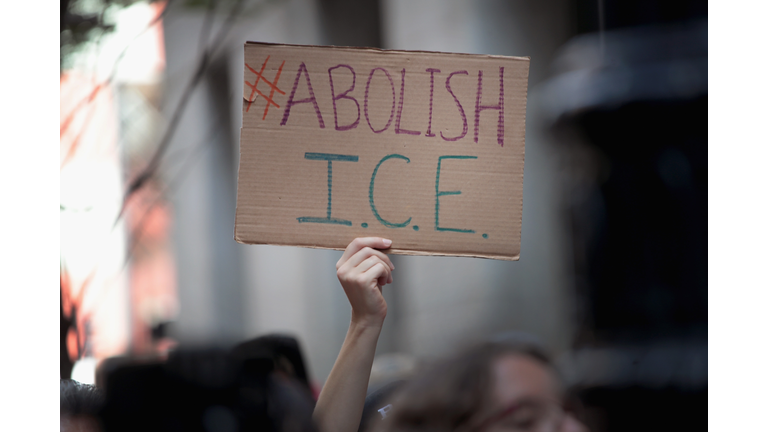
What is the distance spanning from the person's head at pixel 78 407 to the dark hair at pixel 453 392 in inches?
36.6

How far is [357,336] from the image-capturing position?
112 centimetres

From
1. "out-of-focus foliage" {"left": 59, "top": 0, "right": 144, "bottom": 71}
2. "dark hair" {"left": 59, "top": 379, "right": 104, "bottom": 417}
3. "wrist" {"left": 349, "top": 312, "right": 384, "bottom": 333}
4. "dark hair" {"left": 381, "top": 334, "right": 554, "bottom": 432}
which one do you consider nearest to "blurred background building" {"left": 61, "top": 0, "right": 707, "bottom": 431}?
"out-of-focus foliage" {"left": 59, "top": 0, "right": 144, "bottom": 71}

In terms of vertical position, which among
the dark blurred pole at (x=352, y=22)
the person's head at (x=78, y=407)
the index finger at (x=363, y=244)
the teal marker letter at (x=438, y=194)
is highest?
the dark blurred pole at (x=352, y=22)

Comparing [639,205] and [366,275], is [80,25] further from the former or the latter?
[639,205]

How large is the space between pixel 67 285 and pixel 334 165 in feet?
4.40

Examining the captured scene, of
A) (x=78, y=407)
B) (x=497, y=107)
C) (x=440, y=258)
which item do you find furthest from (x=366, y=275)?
(x=440, y=258)

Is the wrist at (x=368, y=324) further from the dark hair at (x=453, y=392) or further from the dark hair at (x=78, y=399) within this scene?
the dark hair at (x=78, y=399)

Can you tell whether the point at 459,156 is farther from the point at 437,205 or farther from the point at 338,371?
the point at 338,371

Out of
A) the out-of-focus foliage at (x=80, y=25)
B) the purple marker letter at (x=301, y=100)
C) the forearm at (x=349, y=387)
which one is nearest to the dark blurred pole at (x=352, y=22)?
the out-of-focus foliage at (x=80, y=25)

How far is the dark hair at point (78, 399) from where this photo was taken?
59.7 inches

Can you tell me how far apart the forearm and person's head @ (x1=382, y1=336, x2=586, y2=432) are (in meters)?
0.08

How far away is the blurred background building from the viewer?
7.55 feet

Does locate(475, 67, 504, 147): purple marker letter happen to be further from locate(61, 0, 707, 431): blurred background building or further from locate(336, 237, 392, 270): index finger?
locate(61, 0, 707, 431): blurred background building

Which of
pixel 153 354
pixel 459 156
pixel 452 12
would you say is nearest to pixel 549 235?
pixel 452 12
